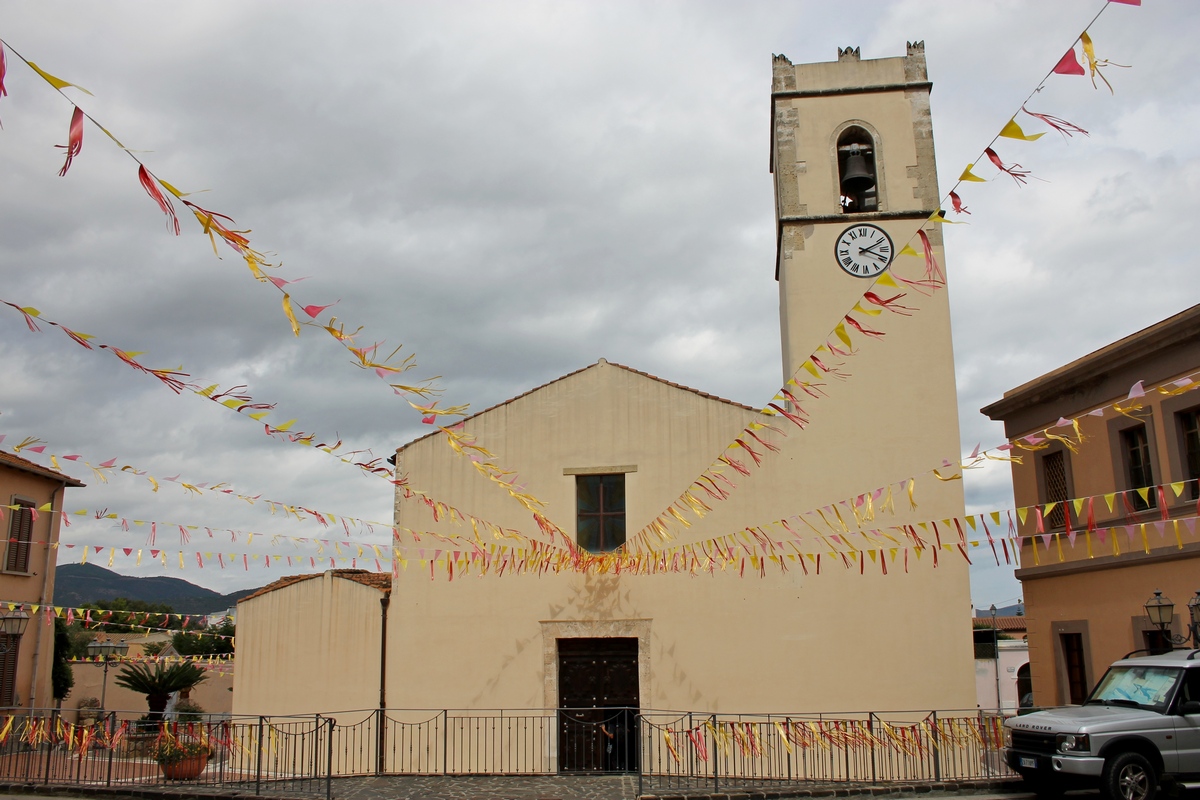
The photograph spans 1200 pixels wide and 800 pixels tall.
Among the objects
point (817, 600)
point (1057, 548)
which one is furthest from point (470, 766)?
point (1057, 548)

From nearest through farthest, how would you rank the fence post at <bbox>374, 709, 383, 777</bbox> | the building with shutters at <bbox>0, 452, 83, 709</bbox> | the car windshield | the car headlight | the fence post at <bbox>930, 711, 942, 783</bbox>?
1. the car headlight
2. the car windshield
3. the fence post at <bbox>930, 711, 942, 783</bbox>
4. the fence post at <bbox>374, 709, 383, 777</bbox>
5. the building with shutters at <bbox>0, 452, 83, 709</bbox>

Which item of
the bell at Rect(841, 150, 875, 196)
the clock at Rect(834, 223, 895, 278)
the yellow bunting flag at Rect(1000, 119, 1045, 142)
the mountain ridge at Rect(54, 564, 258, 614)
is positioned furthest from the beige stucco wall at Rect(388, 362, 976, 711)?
the mountain ridge at Rect(54, 564, 258, 614)

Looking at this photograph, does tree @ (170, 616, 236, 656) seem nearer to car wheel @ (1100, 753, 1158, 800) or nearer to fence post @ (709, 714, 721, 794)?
fence post @ (709, 714, 721, 794)

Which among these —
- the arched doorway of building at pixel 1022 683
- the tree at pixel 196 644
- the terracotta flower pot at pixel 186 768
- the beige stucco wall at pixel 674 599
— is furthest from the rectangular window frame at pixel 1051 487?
the tree at pixel 196 644

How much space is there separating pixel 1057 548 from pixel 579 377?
800cm

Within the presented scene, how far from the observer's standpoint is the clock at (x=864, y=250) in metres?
14.2

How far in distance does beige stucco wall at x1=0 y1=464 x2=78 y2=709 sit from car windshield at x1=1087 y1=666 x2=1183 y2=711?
19.3 m

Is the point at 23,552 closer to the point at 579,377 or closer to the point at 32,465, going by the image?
the point at 32,465

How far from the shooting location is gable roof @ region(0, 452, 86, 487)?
19.2m

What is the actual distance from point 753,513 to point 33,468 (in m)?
16.0

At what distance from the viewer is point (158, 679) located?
1470 centimetres

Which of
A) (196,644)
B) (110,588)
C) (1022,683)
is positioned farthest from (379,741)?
(110,588)

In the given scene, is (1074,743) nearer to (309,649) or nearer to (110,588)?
(309,649)

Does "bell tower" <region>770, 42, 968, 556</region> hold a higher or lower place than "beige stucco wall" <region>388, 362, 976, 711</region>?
higher
